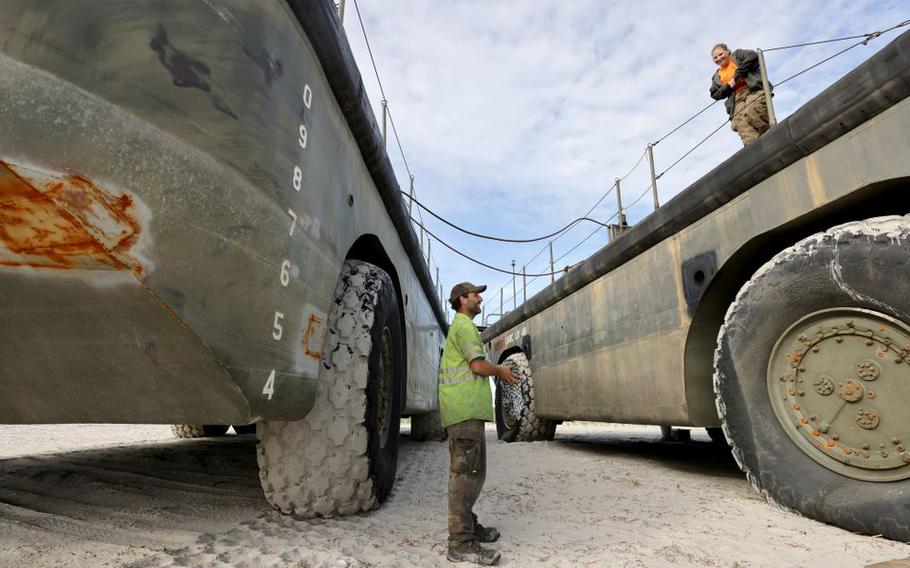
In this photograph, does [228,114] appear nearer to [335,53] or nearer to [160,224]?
[160,224]

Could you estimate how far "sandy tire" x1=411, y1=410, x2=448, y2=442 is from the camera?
278 inches

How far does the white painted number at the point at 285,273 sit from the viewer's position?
6.03 feet

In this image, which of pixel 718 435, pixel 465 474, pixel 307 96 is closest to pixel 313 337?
pixel 465 474

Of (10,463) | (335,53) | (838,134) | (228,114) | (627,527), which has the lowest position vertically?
(627,527)

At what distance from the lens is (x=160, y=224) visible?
1.43m

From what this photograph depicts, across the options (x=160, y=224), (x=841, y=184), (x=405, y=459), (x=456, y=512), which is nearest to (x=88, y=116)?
(x=160, y=224)

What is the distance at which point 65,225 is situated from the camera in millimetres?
1304

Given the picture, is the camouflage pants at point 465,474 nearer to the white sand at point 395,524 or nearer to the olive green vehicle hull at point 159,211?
the white sand at point 395,524

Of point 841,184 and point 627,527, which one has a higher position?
point 841,184

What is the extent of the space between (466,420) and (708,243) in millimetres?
1894

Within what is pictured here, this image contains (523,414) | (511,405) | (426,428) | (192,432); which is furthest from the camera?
(426,428)

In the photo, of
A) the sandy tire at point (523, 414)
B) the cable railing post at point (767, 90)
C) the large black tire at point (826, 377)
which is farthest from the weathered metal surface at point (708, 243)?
the sandy tire at point (523, 414)

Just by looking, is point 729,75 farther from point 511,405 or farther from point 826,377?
point 511,405

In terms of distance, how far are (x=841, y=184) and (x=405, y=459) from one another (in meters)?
3.92
